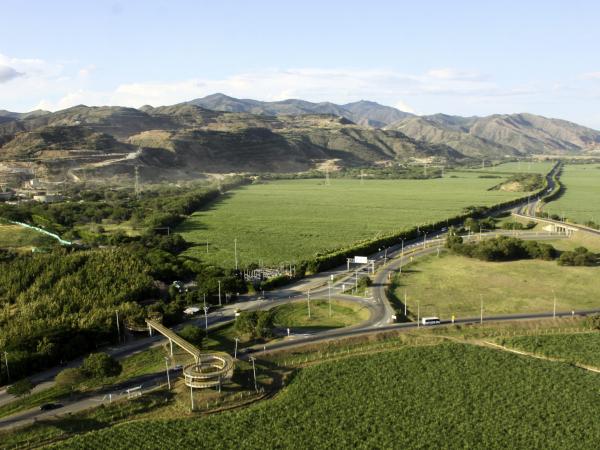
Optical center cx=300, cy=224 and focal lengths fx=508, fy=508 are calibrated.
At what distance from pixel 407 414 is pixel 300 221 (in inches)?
3958

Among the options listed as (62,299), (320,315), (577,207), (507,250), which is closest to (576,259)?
(507,250)

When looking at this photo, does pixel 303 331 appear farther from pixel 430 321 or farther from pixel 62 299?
pixel 62 299

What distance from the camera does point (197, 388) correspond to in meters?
42.7

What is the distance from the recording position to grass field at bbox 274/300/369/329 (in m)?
58.7

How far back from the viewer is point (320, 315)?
203ft

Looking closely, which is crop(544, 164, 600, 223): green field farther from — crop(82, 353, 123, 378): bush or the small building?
the small building

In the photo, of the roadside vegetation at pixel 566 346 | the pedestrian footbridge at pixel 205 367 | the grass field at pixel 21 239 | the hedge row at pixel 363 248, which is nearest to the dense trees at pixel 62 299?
the pedestrian footbridge at pixel 205 367

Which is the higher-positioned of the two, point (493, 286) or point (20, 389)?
point (493, 286)

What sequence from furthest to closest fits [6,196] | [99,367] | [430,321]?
[6,196] < [430,321] < [99,367]

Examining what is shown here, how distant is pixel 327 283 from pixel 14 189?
528 feet

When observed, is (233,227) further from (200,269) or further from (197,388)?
(197,388)

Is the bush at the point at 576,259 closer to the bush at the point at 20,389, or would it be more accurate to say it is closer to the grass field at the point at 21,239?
the bush at the point at 20,389

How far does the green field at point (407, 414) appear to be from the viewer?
118 ft

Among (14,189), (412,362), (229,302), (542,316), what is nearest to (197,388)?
(412,362)
